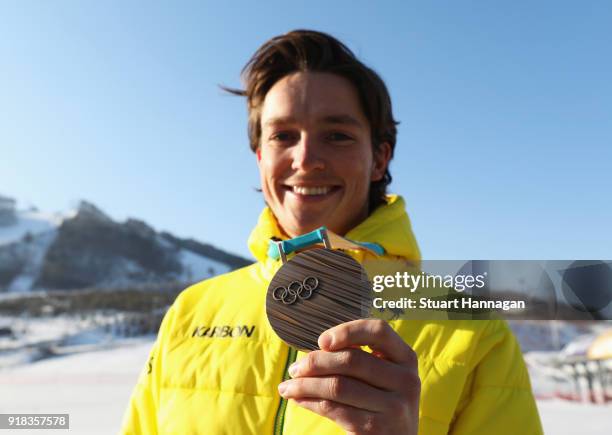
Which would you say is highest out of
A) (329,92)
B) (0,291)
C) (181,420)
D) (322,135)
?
(0,291)

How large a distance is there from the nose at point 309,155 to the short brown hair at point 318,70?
0.28 m

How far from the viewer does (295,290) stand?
1.18 meters

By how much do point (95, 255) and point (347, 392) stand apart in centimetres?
5371

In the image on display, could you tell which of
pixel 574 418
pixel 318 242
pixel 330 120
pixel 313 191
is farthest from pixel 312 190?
pixel 574 418

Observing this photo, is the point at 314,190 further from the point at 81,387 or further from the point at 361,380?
the point at 81,387

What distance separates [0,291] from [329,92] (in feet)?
176

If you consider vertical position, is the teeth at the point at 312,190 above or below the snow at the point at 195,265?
below

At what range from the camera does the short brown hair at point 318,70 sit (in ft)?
6.00

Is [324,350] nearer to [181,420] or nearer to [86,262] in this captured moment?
[181,420]

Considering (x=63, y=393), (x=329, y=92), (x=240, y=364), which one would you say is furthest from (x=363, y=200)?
(x=63, y=393)

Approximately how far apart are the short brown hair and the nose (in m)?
0.28

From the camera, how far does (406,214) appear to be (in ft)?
6.27

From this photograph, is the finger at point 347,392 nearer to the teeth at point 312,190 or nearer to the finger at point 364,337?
the finger at point 364,337

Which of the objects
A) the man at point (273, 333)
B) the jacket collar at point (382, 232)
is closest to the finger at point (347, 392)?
the man at point (273, 333)
